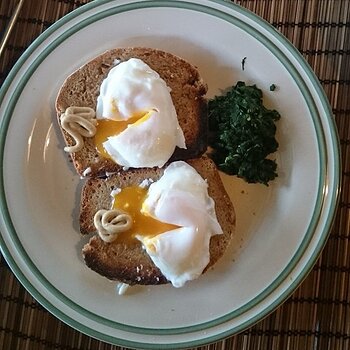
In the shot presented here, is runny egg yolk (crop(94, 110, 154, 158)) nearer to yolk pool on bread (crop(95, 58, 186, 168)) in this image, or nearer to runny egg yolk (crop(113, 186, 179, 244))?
yolk pool on bread (crop(95, 58, 186, 168))

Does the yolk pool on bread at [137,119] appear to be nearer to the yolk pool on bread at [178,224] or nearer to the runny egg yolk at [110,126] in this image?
the runny egg yolk at [110,126]

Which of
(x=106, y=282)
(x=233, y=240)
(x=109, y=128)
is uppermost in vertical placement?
(x=109, y=128)

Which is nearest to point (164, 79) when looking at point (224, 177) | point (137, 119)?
point (137, 119)

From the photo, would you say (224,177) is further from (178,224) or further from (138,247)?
(138,247)

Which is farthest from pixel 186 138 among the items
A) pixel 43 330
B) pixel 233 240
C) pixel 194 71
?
pixel 43 330

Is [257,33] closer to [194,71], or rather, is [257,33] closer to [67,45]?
[194,71]
